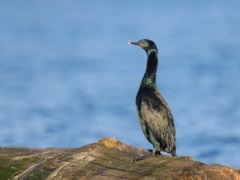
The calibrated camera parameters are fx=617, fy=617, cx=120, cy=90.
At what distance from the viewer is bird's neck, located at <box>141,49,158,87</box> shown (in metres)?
14.6

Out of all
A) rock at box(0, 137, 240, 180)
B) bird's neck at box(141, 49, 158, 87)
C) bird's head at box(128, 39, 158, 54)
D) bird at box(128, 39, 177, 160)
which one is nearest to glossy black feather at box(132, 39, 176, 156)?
bird at box(128, 39, 177, 160)

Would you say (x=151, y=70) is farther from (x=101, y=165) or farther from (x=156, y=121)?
(x=101, y=165)

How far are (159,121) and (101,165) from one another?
290 cm

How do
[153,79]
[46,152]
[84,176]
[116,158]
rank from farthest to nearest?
[153,79], [46,152], [116,158], [84,176]

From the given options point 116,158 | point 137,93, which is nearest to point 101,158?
point 116,158

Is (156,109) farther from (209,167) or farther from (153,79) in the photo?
(209,167)

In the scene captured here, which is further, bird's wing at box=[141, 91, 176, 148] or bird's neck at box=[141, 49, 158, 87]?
bird's neck at box=[141, 49, 158, 87]

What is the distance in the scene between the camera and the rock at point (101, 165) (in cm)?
1004

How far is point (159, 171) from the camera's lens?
10.3 meters

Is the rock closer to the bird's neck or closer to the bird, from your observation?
the bird

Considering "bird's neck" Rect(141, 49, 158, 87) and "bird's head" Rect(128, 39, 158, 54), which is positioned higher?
"bird's head" Rect(128, 39, 158, 54)

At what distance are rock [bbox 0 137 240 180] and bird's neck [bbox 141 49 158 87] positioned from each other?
2172 millimetres

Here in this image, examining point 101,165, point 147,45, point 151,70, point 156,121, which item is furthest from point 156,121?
point 101,165

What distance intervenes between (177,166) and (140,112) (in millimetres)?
3649
